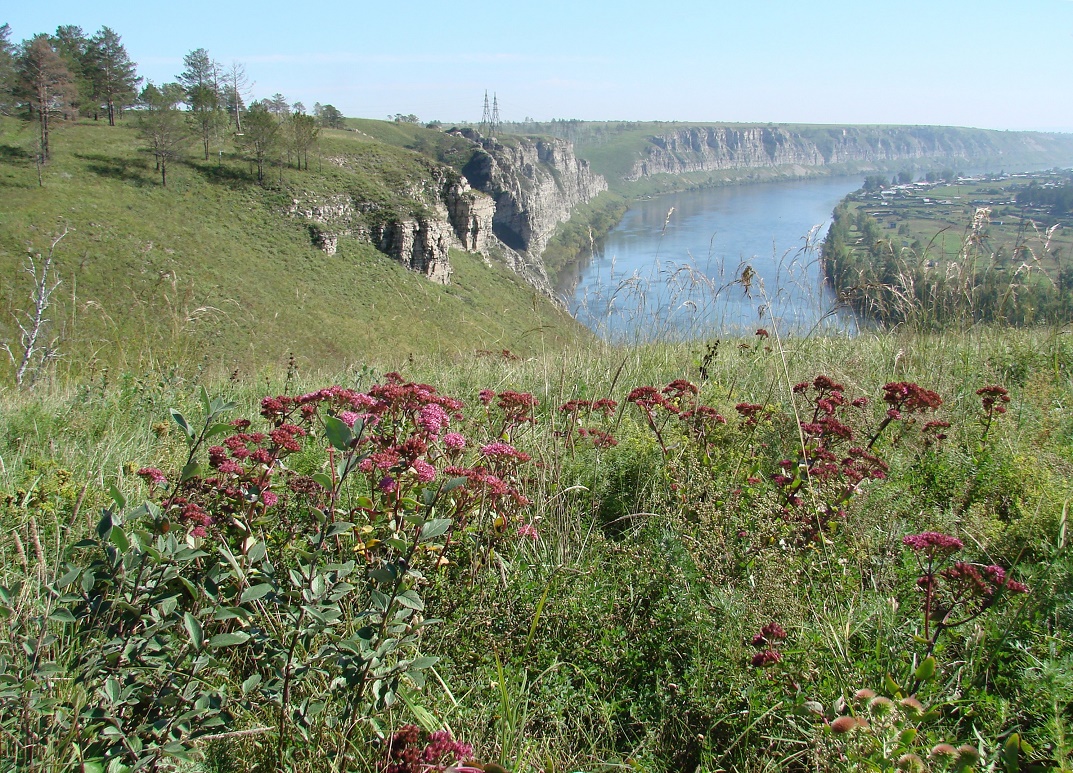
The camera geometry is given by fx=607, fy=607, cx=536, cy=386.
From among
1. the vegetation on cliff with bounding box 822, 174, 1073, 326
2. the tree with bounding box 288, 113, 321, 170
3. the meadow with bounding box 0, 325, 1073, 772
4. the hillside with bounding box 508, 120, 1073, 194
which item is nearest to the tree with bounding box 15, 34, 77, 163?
the tree with bounding box 288, 113, 321, 170

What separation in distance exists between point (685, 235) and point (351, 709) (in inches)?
1690

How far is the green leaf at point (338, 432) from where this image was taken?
1.14 m

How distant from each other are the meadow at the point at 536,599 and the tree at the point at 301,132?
56.1m

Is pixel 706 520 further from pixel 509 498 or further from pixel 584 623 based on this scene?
pixel 509 498

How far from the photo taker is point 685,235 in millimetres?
41406

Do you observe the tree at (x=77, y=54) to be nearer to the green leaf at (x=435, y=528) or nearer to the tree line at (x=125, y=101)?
the tree line at (x=125, y=101)

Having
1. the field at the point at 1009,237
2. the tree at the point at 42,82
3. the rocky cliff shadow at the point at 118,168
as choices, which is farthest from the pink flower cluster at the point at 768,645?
the tree at the point at 42,82

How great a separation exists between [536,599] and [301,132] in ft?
192

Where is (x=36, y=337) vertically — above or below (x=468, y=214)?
below

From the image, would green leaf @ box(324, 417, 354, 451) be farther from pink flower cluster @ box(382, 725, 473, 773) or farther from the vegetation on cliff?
the vegetation on cliff

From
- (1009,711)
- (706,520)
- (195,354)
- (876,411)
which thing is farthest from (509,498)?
(195,354)

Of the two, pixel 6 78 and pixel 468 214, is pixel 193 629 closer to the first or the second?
pixel 6 78

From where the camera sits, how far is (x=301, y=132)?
5203cm

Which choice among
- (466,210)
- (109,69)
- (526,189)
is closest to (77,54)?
(109,69)
